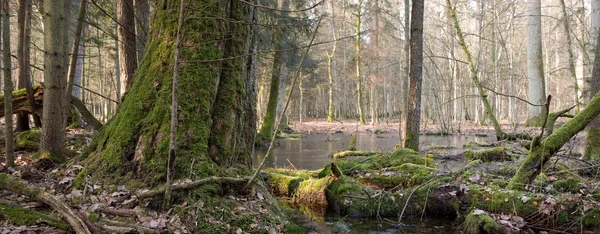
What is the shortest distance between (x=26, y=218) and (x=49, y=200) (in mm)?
270

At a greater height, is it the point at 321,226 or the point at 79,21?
the point at 79,21

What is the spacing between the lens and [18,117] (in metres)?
7.07

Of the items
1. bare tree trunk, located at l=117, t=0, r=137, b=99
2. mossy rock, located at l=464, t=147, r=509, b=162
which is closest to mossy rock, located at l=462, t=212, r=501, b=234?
mossy rock, located at l=464, t=147, r=509, b=162

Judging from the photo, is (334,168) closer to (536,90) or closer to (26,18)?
(26,18)

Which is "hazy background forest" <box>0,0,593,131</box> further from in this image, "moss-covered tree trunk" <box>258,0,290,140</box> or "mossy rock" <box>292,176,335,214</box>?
"mossy rock" <box>292,176,335,214</box>

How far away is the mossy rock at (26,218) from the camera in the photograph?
94.6 inches

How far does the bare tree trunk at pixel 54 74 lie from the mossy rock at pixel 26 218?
2.68 m

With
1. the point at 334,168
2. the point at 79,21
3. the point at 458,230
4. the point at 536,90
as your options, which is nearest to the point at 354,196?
the point at 334,168

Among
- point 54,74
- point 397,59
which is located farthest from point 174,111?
point 397,59

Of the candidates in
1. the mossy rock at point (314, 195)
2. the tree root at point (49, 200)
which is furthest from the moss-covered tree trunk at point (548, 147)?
the tree root at point (49, 200)

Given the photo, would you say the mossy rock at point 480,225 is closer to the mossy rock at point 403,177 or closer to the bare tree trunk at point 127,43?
the mossy rock at point 403,177

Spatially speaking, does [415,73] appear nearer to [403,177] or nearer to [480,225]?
[403,177]

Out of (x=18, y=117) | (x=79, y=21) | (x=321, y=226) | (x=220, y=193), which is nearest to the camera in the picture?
(x=220, y=193)

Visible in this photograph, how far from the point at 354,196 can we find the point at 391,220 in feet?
2.07
